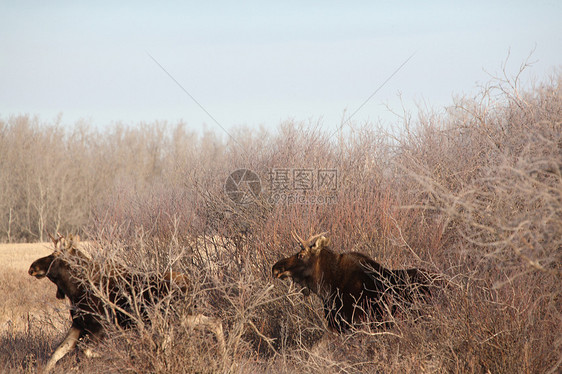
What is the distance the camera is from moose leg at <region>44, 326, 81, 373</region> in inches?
273

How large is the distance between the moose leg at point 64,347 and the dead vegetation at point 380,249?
0.20 metres

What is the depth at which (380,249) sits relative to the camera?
9672 mm

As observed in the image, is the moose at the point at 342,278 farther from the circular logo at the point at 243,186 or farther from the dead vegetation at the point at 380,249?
the circular logo at the point at 243,186

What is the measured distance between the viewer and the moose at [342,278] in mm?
7586

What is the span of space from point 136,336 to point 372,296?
10.8 feet

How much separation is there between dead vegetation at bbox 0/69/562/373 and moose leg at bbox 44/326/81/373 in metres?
0.20

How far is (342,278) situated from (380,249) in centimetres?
213

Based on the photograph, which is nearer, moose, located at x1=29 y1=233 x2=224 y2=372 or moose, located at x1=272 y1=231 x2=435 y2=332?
moose, located at x1=29 y1=233 x2=224 y2=372

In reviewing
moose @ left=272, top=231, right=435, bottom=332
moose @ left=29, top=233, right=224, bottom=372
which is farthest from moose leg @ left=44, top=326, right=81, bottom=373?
moose @ left=272, top=231, right=435, bottom=332

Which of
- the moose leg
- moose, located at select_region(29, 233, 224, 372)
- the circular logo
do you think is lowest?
the moose leg

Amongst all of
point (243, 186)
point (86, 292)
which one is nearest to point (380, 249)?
point (243, 186)

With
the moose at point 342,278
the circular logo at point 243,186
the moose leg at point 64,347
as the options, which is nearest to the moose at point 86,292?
the moose leg at point 64,347

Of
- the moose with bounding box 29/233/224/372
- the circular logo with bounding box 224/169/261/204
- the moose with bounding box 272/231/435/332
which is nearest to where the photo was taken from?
the moose with bounding box 29/233/224/372

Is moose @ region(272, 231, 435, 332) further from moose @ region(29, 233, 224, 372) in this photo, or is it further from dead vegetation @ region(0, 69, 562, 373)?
moose @ region(29, 233, 224, 372)
